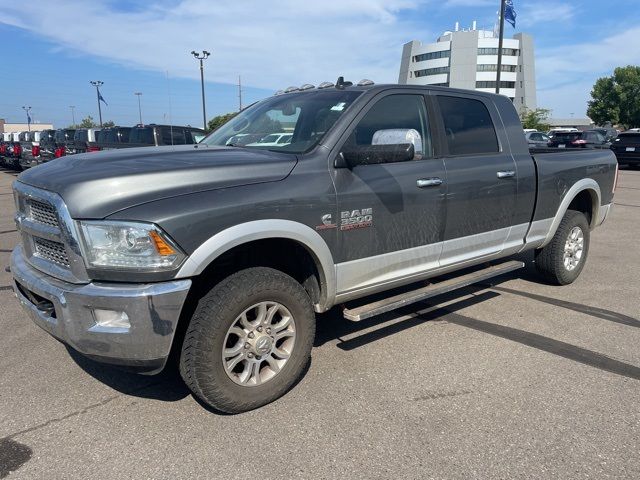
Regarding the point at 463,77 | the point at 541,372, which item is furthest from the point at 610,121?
the point at 541,372

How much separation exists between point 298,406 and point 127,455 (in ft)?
3.29

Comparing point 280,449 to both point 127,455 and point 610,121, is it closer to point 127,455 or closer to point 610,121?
point 127,455

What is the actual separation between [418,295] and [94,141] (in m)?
17.4

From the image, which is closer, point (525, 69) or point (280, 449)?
point (280, 449)

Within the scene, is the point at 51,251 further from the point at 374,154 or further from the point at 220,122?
the point at 220,122

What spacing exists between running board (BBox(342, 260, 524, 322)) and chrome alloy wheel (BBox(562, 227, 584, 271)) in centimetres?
103

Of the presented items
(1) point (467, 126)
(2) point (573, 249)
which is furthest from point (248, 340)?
(2) point (573, 249)

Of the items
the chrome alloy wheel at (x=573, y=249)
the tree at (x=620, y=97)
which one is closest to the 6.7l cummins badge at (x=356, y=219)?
the chrome alloy wheel at (x=573, y=249)

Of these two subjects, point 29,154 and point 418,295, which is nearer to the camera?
point 418,295

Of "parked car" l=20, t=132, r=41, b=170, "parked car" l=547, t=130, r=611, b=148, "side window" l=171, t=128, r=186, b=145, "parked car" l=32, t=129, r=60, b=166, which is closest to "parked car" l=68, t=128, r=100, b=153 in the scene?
"parked car" l=32, t=129, r=60, b=166

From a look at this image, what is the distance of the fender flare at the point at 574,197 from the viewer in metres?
5.28

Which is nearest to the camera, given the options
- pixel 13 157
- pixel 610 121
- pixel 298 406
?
pixel 298 406

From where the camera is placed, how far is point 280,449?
274 centimetres

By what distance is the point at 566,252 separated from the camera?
557 centimetres
